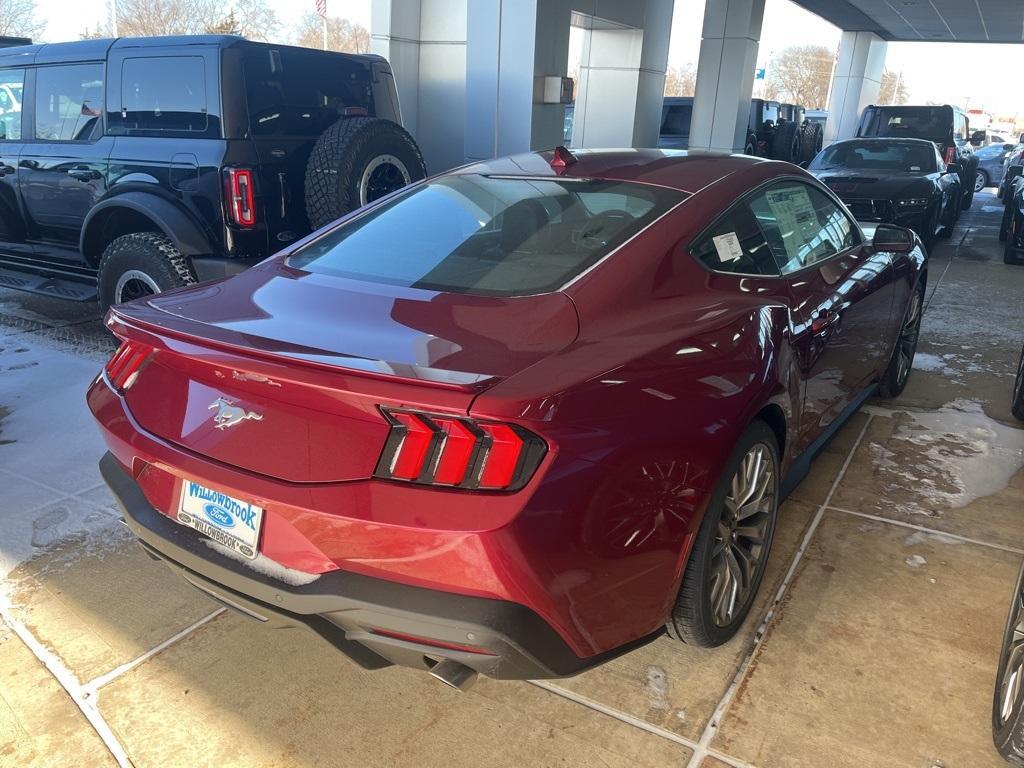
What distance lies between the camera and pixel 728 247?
2.69 m

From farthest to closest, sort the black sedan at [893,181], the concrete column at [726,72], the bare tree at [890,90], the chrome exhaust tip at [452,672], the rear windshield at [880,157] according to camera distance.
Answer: the bare tree at [890,90], the concrete column at [726,72], the rear windshield at [880,157], the black sedan at [893,181], the chrome exhaust tip at [452,672]

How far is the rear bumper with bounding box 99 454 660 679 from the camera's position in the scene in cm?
177

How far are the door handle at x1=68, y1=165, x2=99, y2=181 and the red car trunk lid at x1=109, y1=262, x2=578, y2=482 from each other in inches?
140

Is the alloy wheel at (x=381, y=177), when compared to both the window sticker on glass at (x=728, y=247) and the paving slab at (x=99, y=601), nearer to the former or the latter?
the paving slab at (x=99, y=601)

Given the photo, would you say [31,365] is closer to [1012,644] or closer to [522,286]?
[522,286]

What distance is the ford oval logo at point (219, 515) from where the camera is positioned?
201 centimetres

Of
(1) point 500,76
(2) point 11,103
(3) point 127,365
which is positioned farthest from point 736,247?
(1) point 500,76

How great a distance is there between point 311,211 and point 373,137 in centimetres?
64

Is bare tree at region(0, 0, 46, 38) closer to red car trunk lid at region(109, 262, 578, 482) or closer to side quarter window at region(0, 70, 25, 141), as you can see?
side quarter window at region(0, 70, 25, 141)

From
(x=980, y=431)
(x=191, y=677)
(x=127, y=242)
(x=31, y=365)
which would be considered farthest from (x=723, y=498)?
(x=31, y=365)

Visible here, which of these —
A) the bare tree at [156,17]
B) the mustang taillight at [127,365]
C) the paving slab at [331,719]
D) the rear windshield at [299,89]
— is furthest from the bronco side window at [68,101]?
the bare tree at [156,17]

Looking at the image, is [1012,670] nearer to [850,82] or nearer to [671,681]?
[671,681]

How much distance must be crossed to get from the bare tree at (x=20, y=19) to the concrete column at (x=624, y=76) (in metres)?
38.8

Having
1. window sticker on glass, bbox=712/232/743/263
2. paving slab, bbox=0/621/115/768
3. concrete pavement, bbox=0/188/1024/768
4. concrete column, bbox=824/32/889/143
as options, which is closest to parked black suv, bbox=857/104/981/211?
concrete pavement, bbox=0/188/1024/768
